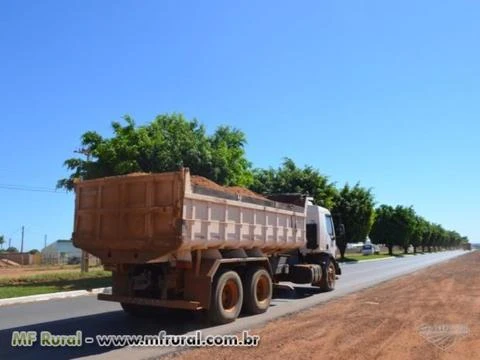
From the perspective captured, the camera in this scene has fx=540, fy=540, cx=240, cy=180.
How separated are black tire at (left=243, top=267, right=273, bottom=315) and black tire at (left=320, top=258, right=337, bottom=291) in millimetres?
4941

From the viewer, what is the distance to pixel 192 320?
1172 centimetres

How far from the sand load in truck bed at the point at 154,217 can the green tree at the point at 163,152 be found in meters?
11.7

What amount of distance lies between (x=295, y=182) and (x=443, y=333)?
1219 inches

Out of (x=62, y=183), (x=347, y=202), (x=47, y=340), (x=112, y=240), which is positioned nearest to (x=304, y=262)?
(x=112, y=240)

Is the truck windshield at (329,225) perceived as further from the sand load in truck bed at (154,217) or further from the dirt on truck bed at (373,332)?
the sand load in truck bed at (154,217)

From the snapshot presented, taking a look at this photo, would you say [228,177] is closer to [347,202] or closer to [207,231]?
[207,231]

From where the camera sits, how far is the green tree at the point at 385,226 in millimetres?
79625

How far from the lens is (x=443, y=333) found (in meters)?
9.89

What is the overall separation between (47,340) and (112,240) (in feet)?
7.12

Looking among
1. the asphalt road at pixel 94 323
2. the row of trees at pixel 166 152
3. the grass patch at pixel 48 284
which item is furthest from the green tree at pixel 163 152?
the asphalt road at pixel 94 323

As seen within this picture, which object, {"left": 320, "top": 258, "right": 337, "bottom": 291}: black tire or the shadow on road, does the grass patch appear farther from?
{"left": 320, "top": 258, "right": 337, "bottom": 291}: black tire

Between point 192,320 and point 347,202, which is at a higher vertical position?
point 347,202

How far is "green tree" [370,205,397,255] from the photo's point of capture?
261 ft

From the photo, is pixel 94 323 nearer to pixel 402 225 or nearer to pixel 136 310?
pixel 136 310
